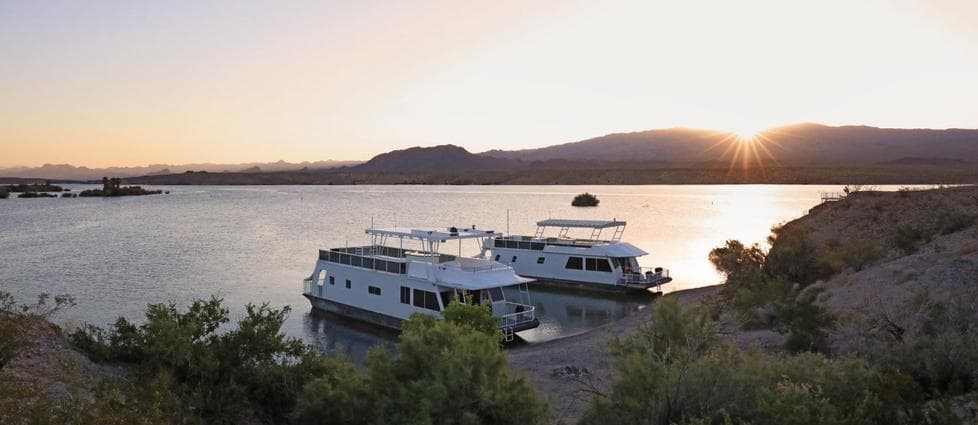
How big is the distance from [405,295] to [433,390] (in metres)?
15.3

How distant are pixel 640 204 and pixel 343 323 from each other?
235 ft

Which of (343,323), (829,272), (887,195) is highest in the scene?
(887,195)

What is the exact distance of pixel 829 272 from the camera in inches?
963

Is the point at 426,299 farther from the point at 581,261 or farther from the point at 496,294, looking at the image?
the point at 581,261

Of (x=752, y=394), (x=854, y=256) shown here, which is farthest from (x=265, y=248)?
(x=752, y=394)

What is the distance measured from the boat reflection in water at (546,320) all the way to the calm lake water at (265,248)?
0.21 ft

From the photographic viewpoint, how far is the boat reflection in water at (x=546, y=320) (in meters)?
23.5

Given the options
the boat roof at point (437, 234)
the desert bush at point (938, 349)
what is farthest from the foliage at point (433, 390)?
the boat roof at point (437, 234)

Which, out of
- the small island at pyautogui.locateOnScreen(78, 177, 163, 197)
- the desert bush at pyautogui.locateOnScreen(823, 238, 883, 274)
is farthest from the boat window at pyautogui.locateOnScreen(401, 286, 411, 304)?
the small island at pyautogui.locateOnScreen(78, 177, 163, 197)

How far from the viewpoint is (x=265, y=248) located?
154ft

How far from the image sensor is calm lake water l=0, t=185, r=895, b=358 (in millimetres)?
28094

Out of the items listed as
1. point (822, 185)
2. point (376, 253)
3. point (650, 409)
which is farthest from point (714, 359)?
point (822, 185)

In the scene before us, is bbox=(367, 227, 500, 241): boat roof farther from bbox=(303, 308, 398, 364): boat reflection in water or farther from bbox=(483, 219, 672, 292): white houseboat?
bbox=(483, 219, 672, 292): white houseboat

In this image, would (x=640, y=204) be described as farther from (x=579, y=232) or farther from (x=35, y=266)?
(x=35, y=266)
